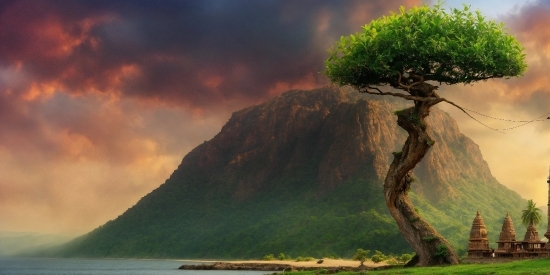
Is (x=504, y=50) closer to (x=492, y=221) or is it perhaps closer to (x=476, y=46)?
(x=476, y=46)

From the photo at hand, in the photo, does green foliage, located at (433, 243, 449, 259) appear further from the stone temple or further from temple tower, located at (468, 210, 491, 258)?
temple tower, located at (468, 210, 491, 258)

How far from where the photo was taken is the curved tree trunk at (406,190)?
45281mm

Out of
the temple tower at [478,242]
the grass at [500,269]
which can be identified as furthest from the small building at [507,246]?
the grass at [500,269]

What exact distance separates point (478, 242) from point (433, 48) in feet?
77.4

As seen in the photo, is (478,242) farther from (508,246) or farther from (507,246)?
(508,246)

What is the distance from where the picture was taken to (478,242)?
60969 millimetres

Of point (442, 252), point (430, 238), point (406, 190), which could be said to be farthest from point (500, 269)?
point (406, 190)

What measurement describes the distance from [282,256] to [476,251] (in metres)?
92.8

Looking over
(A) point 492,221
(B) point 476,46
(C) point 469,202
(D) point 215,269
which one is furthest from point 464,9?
(C) point 469,202

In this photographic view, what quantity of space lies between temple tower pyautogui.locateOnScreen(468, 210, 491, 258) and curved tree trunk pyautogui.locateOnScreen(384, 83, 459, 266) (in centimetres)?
Answer: 1219

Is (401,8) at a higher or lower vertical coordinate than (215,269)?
higher

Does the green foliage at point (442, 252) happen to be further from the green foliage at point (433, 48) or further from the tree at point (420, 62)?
the green foliage at point (433, 48)

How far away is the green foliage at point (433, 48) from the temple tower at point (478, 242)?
1605 centimetres

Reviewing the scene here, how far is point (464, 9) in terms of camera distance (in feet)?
150
